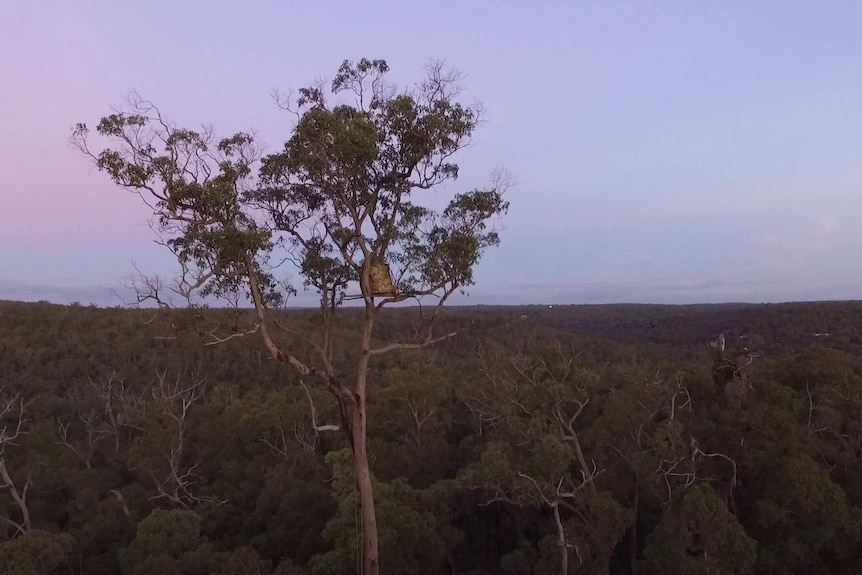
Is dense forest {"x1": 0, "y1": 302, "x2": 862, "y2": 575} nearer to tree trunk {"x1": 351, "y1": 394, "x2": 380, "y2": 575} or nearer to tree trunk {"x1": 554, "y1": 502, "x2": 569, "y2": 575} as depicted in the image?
tree trunk {"x1": 554, "y1": 502, "x2": 569, "y2": 575}

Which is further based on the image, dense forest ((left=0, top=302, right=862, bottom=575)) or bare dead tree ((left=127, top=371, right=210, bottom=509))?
bare dead tree ((left=127, top=371, right=210, bottom=509))

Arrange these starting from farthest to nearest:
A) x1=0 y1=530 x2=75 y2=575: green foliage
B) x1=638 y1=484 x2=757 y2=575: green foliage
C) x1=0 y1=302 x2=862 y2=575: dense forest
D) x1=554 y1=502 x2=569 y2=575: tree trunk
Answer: x1=0 y1=530 x2=75 y2=575: green foliage
x1=0 y1=302 x2=862 y2=575: dense forest
x1=554 y1=502 x2=569 y2=575: tree trunk
x1=638 y1=484 x2=757 y2=575: green foliage

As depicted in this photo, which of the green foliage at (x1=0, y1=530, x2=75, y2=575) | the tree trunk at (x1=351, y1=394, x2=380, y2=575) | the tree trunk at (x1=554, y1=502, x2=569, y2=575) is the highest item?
the tree trunk at (x1=351, y1=394, x2=380, y2=575)

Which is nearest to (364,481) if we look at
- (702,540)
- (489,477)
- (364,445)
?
(364,445)

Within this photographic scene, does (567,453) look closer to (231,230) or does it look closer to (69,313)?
(231,230)

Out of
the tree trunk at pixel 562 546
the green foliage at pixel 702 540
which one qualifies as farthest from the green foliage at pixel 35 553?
the green foliage at pixel 702 540

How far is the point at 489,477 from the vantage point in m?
15.6

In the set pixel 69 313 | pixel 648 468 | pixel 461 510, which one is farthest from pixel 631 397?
pixel 69 313

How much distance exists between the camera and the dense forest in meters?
14.5

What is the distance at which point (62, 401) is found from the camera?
115ft

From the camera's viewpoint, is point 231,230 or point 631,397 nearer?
point 231,230

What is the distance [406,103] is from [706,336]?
55.7 m

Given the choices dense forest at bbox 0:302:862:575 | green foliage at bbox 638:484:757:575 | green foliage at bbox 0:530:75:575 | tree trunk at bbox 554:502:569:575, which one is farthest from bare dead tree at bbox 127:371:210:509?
green foliage at bbox 638:484:757:575

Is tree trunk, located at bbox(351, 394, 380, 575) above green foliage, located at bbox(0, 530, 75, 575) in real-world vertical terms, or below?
above
